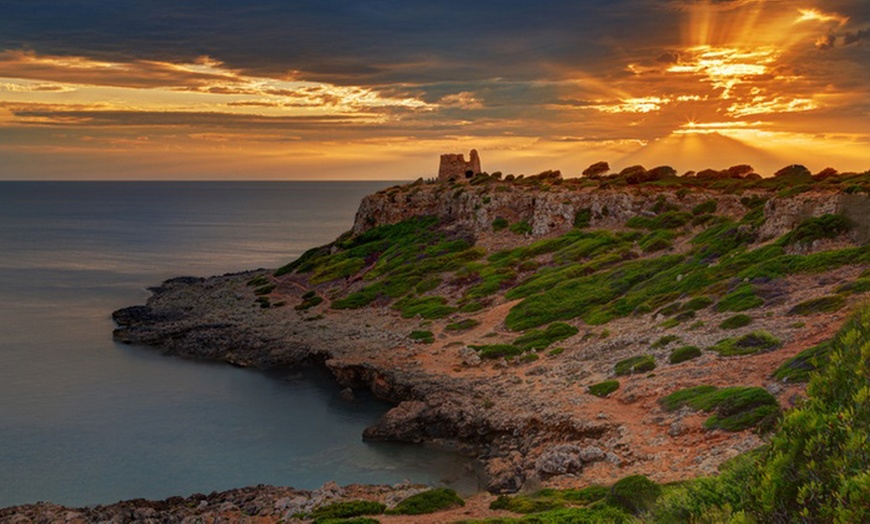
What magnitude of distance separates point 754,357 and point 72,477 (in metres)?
32.9

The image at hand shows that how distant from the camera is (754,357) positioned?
31234mm

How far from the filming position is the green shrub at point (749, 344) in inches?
1251

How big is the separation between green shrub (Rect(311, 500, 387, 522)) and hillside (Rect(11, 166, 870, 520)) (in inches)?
246

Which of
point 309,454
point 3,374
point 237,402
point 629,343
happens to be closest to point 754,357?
point 629,343

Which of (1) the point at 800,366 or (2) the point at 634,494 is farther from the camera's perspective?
(1) the point at 800,366

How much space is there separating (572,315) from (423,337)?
10.8 metres

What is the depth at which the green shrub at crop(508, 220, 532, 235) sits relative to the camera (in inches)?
2960

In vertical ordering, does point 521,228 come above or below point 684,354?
above

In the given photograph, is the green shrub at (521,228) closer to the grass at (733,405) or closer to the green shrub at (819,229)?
the green shrub at (819,229)

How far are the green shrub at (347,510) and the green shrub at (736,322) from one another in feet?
67.3

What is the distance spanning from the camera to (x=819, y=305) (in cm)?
3397

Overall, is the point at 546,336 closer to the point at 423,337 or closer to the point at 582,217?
the point at 423,337

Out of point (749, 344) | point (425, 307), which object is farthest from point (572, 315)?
point (749, 344)

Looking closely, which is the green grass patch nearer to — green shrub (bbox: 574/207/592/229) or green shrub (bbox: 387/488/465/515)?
green shrub (bbox: 574/207/592/229)
